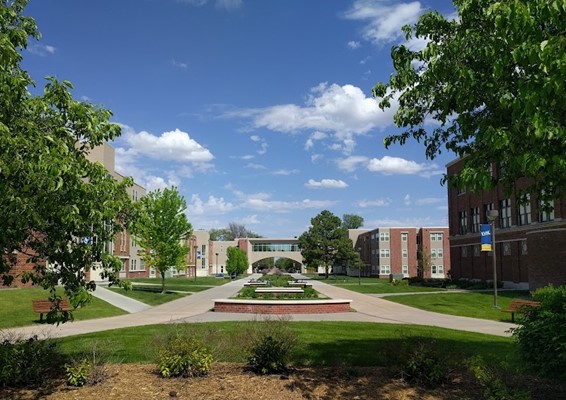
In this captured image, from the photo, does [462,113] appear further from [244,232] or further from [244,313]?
[244,232]

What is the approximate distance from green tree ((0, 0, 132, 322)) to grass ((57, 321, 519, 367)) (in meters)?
3.00

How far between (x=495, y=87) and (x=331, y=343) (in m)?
8.26

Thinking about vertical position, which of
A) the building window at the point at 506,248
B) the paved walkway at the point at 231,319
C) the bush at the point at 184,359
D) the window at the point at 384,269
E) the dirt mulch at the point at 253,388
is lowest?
the window at the point at 384,269

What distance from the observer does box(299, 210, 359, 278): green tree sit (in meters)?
82.1

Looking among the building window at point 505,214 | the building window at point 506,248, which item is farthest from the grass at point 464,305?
the building window at point 505,214

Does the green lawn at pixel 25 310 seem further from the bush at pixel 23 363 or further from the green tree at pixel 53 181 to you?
the green tree at pixel 53 181

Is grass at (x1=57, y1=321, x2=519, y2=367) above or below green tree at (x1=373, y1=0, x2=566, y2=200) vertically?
below

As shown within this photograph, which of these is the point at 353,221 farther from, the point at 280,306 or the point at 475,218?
the point at 280,306

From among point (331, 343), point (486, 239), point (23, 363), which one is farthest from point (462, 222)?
point (23, 363)

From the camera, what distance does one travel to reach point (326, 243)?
3258 inches

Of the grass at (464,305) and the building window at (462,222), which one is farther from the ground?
the building window at (462,222)

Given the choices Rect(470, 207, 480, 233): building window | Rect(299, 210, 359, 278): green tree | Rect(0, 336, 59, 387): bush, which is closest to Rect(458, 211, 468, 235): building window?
Rect(470, 207, 480, 233): building window

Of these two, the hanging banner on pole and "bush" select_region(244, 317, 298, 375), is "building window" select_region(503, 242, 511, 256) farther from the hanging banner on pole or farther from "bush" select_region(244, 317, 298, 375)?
"bush" select_region(244, 317, 298, 375)

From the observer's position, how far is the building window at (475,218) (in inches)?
2085
